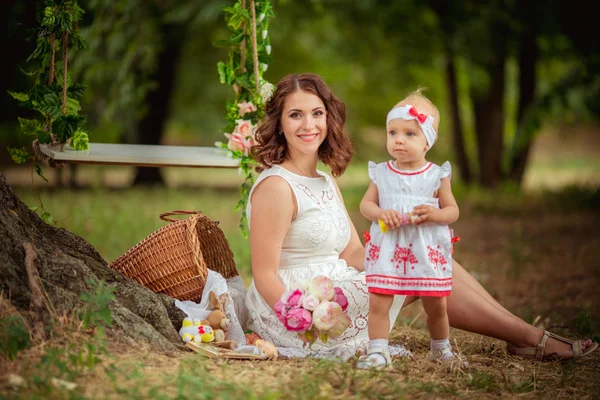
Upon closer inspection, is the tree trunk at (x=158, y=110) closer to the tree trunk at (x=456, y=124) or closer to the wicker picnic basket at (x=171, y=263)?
the tree trunk at (x=456, y=124)

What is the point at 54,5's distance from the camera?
370 centimetres

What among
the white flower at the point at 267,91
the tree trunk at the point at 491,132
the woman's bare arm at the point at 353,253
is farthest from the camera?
the tree trunk at the point at 491,132

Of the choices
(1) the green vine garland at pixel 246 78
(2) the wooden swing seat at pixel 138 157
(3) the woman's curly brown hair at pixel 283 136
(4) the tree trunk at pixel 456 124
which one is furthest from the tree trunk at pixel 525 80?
(2) the wooden swing seat at pixel 138 157

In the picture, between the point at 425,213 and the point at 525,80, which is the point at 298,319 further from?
the point at 525,80

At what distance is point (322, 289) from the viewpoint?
3193 millimetres

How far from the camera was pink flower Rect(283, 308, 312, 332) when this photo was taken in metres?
3.12

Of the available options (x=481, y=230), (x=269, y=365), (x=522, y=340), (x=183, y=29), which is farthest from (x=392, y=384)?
(x=183, y=29)

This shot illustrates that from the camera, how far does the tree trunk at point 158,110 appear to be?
14883 mm

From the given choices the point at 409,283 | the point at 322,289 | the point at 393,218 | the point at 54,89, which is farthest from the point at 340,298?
the point at 54,89

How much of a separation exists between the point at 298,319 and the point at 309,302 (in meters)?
0.09

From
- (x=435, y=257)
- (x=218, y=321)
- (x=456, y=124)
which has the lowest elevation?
(x=218, y=321)

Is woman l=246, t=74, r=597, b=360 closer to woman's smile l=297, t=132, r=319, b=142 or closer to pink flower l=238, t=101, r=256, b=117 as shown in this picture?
woman's smile l=297, t=132, r=319, b=142

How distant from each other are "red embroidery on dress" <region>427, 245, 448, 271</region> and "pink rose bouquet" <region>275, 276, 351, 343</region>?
0.46 meters

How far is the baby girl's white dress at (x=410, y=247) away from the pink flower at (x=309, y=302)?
0.90 ft
